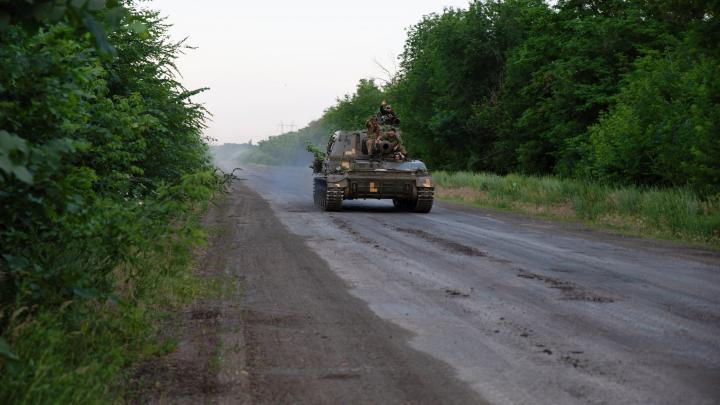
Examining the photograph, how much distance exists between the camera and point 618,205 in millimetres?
18531

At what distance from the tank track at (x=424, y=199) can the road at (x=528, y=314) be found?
6.38 meters

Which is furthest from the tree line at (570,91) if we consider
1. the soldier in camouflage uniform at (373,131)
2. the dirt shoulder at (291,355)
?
the dirt shoulder at (291,355)

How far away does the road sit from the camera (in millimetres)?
4840

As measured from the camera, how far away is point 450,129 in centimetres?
4447

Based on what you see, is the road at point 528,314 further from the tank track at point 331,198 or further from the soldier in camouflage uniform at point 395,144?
the soldier in camouflage uniform at point 395,144

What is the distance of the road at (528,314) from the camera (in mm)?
4840

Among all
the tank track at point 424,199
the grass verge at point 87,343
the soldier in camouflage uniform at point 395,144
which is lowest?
the tank track at point 424,199

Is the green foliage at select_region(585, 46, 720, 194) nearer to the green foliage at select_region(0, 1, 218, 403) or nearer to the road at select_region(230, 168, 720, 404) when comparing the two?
the road at select_region(230, 168, 720, 404)

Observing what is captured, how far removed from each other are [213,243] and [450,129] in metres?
33.4

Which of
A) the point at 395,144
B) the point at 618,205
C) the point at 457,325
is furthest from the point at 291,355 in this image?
the point at 395,144

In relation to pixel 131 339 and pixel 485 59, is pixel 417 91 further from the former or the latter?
pixel 131 339

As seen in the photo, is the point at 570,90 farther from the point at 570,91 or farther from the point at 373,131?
the point at 373,131

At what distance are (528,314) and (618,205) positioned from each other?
12.6 meters

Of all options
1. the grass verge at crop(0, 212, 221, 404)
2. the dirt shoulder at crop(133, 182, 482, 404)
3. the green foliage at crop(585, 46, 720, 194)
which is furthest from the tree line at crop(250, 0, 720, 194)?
the grass verge at crop(0, 212, 221, 404)
